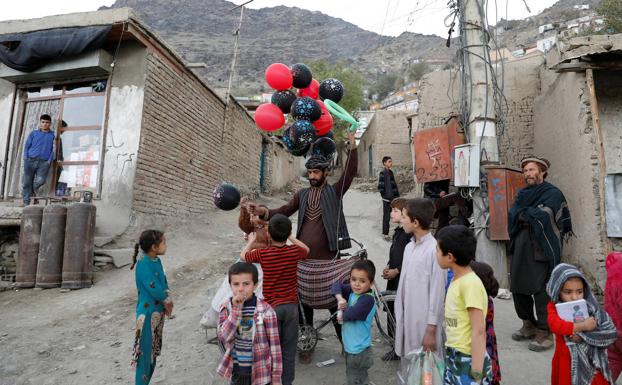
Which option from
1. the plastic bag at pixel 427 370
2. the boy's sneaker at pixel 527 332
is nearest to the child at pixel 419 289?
the plastic bag at pixel 427 370

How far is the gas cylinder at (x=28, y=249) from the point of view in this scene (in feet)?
18.7

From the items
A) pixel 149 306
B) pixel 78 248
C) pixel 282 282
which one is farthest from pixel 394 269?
pixel 78 248

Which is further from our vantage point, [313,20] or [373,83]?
[313,20]

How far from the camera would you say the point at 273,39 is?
79312 mm

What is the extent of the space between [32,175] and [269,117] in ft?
18.2

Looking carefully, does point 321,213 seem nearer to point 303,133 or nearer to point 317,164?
point 317,164

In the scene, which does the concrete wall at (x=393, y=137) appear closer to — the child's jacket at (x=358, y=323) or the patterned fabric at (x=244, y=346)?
the child's jacket at (x=358, y=323)

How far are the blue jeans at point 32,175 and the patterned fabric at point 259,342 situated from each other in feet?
21.4

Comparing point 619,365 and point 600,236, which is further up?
point 600,236

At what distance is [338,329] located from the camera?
328cm

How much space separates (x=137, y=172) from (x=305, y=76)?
4174mm

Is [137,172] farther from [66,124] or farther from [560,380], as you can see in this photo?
[560,380]

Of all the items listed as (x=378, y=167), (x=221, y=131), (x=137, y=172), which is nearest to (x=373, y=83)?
(x=378, y=167)

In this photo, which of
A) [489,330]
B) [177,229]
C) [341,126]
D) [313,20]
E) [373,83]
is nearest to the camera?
[489,330]
